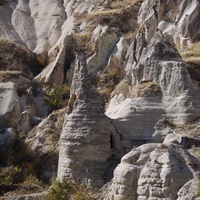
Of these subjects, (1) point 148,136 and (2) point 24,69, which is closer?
(1) point 148,136

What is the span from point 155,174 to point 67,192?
5239mm

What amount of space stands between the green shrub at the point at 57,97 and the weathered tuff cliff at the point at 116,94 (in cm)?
76

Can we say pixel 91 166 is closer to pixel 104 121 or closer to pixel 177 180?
pixel 104 121

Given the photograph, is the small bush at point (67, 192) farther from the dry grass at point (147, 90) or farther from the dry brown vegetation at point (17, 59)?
the dry brown vegetation at point (17, 59)

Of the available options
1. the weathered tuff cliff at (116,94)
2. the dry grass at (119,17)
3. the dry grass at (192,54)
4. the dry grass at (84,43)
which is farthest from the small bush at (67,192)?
the dry grass at (119,17)

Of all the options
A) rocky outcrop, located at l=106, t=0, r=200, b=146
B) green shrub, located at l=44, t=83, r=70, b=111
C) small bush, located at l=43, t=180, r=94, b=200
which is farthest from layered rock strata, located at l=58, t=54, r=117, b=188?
green shrub, located at l=44, t=83, r=70, b=111

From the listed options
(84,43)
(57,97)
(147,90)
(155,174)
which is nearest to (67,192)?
(155,174)

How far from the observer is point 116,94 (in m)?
34.6

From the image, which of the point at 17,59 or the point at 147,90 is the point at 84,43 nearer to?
the point at 17,59

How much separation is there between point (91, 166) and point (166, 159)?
7636 millimetres

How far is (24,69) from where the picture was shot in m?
46.6

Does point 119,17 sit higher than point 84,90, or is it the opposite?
point 119,17

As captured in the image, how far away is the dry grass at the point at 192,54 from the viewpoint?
111 ft

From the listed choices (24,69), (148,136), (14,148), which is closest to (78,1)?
(24,69)
